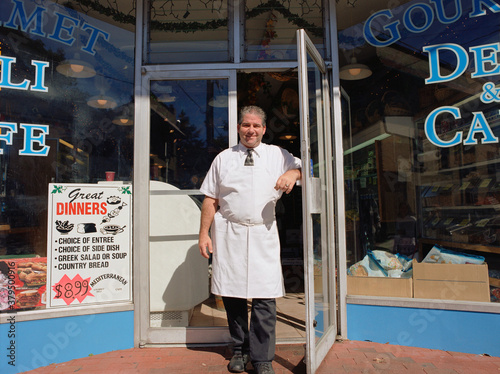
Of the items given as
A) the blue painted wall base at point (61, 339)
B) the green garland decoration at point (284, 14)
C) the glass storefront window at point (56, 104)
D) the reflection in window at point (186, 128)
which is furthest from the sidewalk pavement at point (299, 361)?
the green garland decoration at point (284, 14)

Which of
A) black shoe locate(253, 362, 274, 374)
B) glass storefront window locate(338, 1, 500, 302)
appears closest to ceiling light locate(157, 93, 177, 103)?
glass storefront window locate(338, 1, 500, 302)

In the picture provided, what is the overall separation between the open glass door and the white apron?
10.2 inches

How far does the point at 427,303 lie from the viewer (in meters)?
3.06

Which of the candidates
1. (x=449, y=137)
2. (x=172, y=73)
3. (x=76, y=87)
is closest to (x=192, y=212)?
(x=172, y=73)

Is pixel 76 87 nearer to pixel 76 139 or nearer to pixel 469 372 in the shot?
pixel 76 139

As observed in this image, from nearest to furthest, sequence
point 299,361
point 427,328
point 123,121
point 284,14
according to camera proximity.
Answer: point 299,361 → point 427,328 → point 123,121 → point 284,14

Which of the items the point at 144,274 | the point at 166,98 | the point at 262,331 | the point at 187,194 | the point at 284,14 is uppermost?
the point at 284,14

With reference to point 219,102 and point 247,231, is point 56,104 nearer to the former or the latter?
point 219,102

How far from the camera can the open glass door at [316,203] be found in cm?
253

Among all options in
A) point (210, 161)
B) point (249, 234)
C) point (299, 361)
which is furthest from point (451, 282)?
point (210, 161)

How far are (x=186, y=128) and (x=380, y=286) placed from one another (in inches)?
86.4

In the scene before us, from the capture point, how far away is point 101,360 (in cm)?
289

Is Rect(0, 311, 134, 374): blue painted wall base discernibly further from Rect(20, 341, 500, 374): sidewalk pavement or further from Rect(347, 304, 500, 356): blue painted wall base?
Rect(347, 304, 500, 356): blue painted wall base

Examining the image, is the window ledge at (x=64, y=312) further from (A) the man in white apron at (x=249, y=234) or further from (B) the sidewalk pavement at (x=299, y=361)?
(A) the man in white apron at (x=249, y=234)
